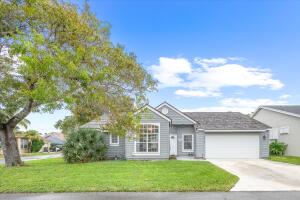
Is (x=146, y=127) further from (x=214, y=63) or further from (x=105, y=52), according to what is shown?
(x=105, y=52)

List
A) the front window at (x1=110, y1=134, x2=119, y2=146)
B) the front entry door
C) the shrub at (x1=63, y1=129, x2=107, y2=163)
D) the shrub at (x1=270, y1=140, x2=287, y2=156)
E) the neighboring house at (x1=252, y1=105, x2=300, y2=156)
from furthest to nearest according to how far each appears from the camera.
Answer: the shrub at (x1=270, y1=140, x2=287, y2=156) → the front entry door → the neighboring house at (x1=252, y1=105, x2=300, y2=156) → the front window at (x1=110, y1=134, x2=119, y2=146) → the shrub at (x1=63, y1=129, x2=107, y2=163)

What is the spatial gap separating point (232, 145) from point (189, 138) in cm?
364

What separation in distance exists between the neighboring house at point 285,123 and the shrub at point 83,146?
16198mm

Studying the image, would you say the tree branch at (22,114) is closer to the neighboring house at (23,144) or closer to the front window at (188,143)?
the front window at (188,143)

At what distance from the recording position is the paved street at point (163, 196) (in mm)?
8148

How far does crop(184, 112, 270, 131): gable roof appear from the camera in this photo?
2291 centimetres

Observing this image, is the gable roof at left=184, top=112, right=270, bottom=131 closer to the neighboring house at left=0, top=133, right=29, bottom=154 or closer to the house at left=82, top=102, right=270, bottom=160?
the house at left=82, top=102, right=270, bottom=160

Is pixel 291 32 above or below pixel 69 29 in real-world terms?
above

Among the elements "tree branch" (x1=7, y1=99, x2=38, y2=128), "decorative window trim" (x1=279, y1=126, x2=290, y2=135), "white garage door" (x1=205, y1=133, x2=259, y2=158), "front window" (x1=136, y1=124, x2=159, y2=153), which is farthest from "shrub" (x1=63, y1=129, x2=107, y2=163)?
"decorative window trim" (x1=279, y1=126, x2=290, y2=135)

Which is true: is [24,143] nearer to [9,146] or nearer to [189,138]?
[9,146]

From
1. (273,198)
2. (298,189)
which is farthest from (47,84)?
(298,189)

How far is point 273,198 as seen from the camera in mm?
8078

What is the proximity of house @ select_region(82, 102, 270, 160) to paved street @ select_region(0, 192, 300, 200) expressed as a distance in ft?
39.5

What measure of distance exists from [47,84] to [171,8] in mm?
12373
